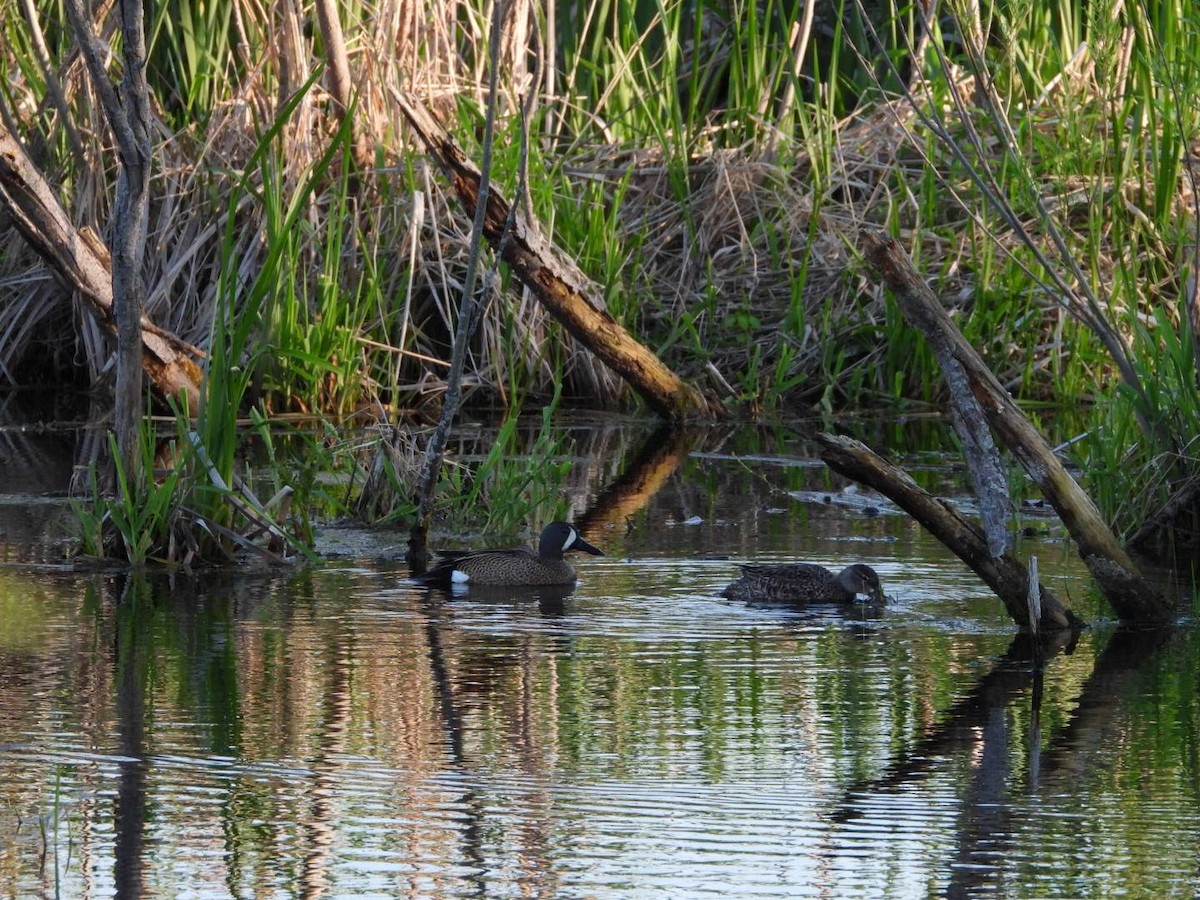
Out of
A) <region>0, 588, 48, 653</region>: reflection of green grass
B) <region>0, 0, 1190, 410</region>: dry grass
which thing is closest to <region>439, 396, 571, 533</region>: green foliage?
<region>0, 588, 48, 653</region>: reflection of green grass

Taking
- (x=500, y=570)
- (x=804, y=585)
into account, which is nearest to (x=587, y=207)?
(x=500, y=570)

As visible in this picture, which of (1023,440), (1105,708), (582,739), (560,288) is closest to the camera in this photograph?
(582,739)

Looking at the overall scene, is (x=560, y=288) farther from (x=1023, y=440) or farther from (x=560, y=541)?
(x=1023, y=440)

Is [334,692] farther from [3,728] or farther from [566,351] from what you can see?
[566,351]

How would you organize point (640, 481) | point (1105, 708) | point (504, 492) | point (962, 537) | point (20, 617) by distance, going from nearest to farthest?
1. point (1105, 708)
2. point (962, 537)
3. point (20, 617)
4. point (504, 492)
5. point (640, 481)

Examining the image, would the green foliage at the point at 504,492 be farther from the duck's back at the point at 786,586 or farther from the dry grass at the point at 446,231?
the dry grass at the point at 446,231

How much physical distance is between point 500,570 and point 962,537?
6.03 ft

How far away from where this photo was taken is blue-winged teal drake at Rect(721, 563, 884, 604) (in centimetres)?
744

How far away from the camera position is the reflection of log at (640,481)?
9.49 m

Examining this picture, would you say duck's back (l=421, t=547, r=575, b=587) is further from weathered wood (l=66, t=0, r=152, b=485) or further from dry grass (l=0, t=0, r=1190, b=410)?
dry grass (l=0, t=0, r=1190, b=410)

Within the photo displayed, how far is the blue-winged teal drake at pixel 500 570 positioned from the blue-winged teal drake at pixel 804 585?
68cm

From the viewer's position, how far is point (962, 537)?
6.89m

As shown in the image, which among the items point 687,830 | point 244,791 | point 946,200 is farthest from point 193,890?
point 946,200

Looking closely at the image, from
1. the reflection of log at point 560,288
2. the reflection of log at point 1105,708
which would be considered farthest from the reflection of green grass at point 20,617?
the reflection of log at point 1105,708
